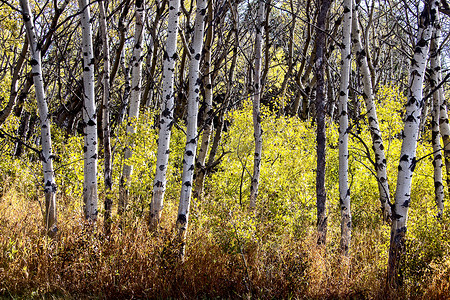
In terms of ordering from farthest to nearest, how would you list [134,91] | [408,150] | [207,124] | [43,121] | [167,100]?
[134,91], [207,124], [167,100], [43,121], [408,150]

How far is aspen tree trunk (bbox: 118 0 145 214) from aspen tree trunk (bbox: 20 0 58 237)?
1604mm

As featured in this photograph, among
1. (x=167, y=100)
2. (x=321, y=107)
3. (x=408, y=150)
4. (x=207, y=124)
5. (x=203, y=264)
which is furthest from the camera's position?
(x=207, y=124)

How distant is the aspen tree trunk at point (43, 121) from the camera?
4504 mm

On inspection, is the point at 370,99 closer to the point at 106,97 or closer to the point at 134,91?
the point at 106,97

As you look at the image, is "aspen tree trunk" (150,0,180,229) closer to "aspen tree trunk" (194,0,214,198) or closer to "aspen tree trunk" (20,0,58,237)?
"aspen tree trunk" (20,0,58,237)

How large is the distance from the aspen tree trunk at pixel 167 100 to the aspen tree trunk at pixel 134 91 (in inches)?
52.3

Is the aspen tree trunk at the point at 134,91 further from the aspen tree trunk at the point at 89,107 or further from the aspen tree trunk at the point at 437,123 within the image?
the aspen tree trunk at the point at 437,123

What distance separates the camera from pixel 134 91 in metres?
7.22

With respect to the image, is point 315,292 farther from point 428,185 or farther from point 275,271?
point 428,185

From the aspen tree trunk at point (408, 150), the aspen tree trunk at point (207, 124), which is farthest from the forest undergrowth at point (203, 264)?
the aspen tree trunk at point (207, 124)

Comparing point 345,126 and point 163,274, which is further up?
point 345,126

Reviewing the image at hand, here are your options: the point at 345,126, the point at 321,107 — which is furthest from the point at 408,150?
the point at 321,107

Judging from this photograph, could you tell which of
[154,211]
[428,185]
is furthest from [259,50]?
[428,185]

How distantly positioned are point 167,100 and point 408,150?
122 inches
